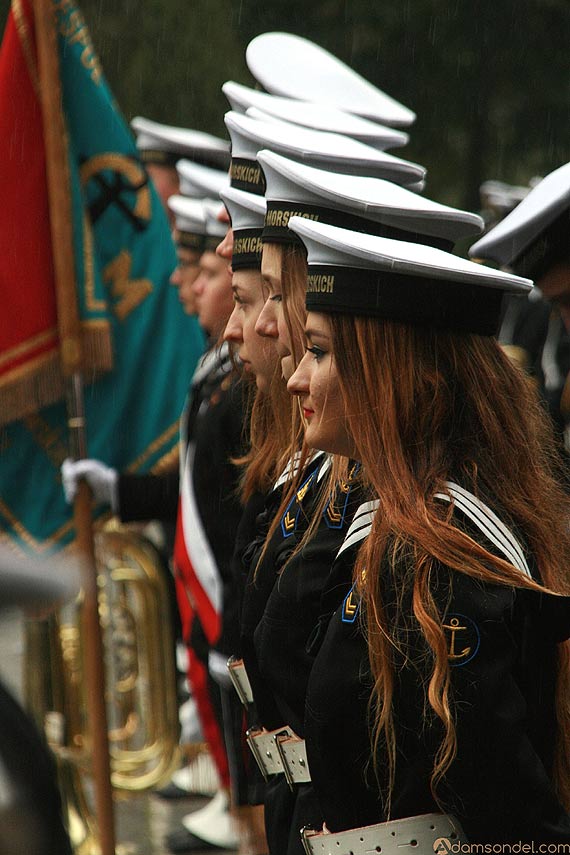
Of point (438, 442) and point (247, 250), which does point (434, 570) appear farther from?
point (247, 250)

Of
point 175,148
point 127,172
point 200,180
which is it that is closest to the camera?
point 127,172

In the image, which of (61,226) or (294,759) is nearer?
(294,759)

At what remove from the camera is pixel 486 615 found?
224 centimetres

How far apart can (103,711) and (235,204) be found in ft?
6.31

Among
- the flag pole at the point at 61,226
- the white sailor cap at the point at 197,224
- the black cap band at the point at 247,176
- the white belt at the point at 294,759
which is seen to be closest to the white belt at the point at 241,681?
the white belt at the point at 294,759

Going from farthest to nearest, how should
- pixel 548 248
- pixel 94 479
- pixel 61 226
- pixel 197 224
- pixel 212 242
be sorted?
1. pixel 197 224
2. pixel 212 242
3. pixel 94 479
4. pixel 61 226
5. pixel 548 248

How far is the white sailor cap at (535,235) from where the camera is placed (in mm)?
3551

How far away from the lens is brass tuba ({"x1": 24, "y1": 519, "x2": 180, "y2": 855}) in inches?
217

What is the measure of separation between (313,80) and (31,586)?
2380 mm

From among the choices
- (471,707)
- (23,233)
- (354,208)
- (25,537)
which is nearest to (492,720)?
(471,707)

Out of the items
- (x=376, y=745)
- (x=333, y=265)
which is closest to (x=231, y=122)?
(x=333, y=265)

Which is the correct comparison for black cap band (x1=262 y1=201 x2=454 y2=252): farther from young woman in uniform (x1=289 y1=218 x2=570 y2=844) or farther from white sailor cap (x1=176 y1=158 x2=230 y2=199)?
white sailor cap (x1=176 y1=158 x2=230 y2=199)

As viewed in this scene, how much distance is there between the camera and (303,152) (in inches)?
125

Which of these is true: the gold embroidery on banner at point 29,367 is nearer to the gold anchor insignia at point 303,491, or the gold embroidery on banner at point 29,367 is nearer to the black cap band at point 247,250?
the black cap band at point 247,250
